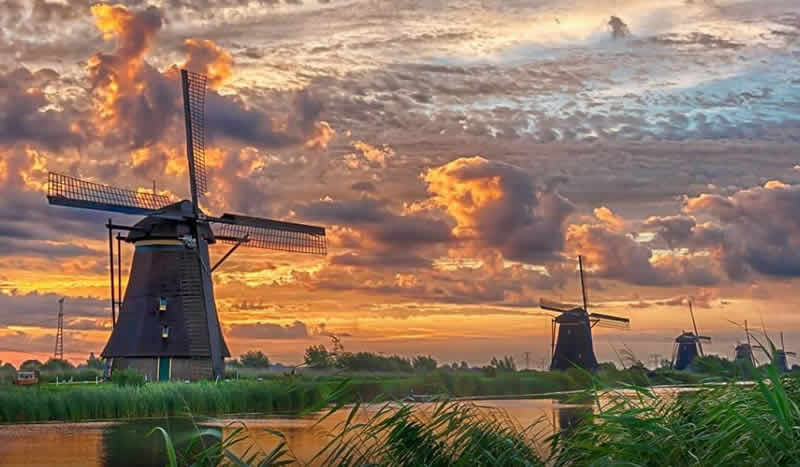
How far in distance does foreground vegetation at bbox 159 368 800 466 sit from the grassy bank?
53.5ft

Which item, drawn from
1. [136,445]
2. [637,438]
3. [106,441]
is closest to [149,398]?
[106,441]

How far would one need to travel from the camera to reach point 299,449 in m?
16.6

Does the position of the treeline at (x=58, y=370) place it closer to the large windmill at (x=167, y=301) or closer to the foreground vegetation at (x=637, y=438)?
the large windmill at (x=167, y=301)

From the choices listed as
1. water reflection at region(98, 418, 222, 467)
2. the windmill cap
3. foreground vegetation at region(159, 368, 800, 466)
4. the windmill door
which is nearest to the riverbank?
water reflection at region(98, 418, 222, 467)

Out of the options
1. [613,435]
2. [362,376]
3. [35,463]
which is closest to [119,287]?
[362,376]

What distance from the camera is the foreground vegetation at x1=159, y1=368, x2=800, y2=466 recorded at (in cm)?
514

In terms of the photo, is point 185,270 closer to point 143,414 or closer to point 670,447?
point 143,414

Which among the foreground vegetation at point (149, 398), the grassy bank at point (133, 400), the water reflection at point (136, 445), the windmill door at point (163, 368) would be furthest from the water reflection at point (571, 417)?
the windmill door at point (163, 368)

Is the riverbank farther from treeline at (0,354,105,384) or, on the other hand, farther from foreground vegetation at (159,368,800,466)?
foreground vegetation at (159,368,800,466)

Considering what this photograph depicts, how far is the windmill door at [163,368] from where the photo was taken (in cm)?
3105

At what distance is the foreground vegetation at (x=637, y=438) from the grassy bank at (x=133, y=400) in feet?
53.5

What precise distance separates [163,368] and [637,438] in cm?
2693

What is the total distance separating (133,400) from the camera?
25.6m

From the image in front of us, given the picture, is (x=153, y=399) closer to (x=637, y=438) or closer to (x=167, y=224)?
(x=167, y=224)
